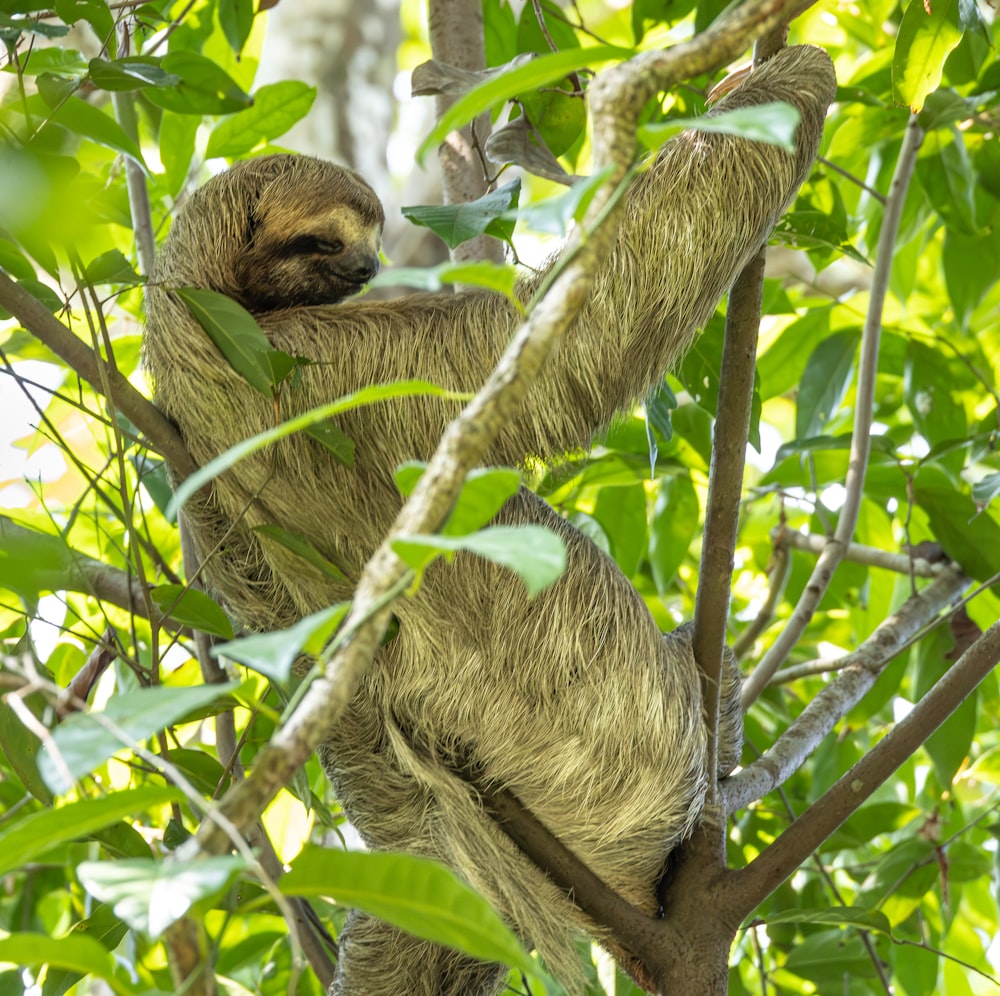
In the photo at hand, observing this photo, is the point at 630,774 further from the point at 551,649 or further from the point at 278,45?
the point at 278,45

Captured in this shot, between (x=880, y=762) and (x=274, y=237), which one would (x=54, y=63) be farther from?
(x=880, y=762)

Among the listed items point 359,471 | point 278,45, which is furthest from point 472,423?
point 278,45

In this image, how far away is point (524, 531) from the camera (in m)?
1.24

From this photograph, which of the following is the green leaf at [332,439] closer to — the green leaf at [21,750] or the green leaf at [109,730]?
the green leaf at [21,750]

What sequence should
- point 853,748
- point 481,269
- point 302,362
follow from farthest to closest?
point 853,748 → point 302,362 → point 481,269

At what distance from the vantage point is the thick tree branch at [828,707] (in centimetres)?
311

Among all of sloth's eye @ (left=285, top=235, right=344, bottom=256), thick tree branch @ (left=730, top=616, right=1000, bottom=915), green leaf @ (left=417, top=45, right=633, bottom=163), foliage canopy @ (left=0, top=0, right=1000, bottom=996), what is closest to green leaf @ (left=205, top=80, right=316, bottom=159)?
foliage canopy @ (left=0, top=0, right=1000, bottom=996)

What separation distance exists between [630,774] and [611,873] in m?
0.28

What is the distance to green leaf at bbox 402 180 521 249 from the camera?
2351 mm

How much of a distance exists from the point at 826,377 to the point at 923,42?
61.5 inches

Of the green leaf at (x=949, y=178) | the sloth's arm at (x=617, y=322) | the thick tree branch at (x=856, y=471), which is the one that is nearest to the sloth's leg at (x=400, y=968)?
the thick tree branch at (x=856, y=471)

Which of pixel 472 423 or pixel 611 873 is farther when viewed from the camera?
pixel 611 873

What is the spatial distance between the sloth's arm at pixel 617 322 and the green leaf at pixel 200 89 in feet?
2.46

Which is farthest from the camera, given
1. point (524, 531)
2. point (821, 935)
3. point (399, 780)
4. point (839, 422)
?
point (839, 422)
